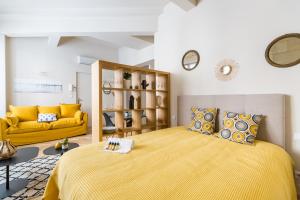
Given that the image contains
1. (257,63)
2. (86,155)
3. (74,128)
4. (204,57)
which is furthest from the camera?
(74,128)

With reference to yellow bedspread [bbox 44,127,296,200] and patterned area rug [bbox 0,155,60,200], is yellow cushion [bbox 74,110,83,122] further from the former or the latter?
yellow bedspread [bbox 44,127,296,200]

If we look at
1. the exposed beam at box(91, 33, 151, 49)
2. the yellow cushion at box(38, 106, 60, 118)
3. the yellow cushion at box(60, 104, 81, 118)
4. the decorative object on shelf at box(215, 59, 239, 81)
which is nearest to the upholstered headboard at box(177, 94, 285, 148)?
the decorative object on shelf at box(215, 59, 239, 81)

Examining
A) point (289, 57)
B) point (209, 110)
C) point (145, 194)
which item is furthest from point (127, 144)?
point (289, 57)

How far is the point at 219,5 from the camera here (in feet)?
8.09

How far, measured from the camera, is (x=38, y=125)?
3.77m

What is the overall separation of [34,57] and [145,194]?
5302mm

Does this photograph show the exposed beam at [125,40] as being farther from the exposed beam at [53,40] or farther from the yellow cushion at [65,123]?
the yellow cushion at [65,123]

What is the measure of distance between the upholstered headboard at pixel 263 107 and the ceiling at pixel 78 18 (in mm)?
2127

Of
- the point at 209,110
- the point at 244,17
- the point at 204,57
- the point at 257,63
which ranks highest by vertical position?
the point at 244,17

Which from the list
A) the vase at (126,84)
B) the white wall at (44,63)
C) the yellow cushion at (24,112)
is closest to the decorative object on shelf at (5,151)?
the vase at (126,84)

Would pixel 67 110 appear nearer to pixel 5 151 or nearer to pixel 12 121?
pixel 12 121

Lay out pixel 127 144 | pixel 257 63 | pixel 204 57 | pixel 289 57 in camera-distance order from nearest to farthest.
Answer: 1. pixel 127 144
2. pixel 289 57
3. pixel 257 63
4. pixel 204 57

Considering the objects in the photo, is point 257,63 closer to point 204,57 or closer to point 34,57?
point 204,57

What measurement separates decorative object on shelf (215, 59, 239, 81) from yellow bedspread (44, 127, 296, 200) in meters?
1.10
